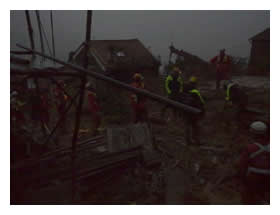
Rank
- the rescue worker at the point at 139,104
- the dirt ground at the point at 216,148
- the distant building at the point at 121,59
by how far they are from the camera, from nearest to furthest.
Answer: the dirt ground at the point at 216,148 → the rescue worker at the point at 139,104 → the distant building at the point at 121,59

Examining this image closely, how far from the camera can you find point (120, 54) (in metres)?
20.0

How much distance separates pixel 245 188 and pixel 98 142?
374 centimetres

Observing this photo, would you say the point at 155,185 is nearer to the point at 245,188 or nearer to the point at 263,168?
the point at 245,188

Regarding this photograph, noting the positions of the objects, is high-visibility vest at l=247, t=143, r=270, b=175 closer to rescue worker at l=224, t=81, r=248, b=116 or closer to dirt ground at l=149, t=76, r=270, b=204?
dirt ground at l=149, t=76, r=270, b=204

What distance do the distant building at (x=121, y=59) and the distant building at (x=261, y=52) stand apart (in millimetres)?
9237

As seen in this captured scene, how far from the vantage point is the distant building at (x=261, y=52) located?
16.0 m

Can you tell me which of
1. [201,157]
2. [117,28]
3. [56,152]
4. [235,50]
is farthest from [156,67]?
[56,152]

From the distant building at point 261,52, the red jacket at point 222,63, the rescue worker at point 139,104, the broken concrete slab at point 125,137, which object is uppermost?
the distant building at point 261,52

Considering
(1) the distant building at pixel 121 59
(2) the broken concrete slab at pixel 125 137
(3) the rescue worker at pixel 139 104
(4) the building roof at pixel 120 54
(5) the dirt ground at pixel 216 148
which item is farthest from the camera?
(4) the building roof at pixel 120 54

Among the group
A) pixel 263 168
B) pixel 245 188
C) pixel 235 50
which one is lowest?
pixel 245 188

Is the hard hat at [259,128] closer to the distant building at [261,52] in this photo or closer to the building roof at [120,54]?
A: the building roof at [120,54]

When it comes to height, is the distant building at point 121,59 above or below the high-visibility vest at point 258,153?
above

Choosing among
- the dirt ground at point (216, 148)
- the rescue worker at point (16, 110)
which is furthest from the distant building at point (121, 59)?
the rescue worker at point (16, 110)

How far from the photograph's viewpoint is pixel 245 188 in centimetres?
301
